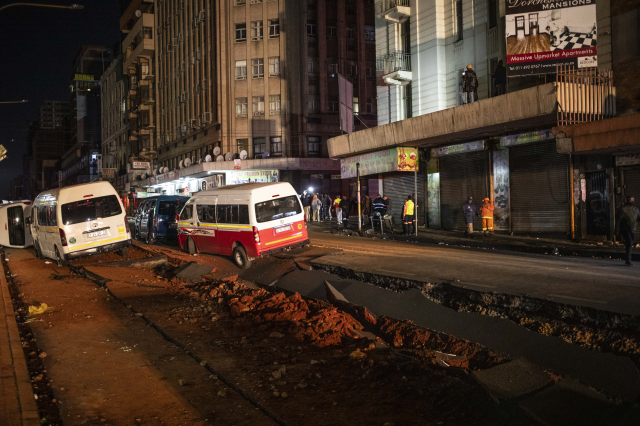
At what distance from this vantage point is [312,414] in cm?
483

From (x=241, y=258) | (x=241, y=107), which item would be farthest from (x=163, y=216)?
(x=241, y=107)

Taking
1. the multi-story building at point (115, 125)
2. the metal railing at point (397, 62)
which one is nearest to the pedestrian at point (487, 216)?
the metal railing at point (397, 62)

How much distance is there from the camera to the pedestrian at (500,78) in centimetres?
1977

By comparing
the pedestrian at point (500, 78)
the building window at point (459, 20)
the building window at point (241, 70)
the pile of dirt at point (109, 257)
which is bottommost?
Result: the pile of dirt at point (109, 257)

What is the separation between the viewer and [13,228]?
73.6 feet

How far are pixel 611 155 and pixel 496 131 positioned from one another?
4.48m

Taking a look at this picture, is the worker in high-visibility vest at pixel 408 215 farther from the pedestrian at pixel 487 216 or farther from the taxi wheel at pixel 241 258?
the taxi wheel at pixel 241 258

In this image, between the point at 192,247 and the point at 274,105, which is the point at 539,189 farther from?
the point at 274,105

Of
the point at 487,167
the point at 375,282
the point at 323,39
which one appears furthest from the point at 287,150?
the point at 375,282

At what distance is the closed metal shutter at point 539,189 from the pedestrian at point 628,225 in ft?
19.4

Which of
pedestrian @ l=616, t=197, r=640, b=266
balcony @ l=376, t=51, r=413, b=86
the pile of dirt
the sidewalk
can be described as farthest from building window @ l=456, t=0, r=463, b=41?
the pile of dirt

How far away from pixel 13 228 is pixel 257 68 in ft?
89.1

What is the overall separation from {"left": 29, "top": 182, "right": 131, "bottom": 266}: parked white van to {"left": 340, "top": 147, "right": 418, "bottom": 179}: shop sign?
11.8m

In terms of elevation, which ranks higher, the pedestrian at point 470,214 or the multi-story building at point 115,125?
the multi-story building at point 115,125
